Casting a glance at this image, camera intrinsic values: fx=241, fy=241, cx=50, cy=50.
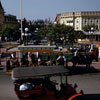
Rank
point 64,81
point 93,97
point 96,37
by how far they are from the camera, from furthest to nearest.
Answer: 1. point 96,37
2. point 93,97
3. point 64,81

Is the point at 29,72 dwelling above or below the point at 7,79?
above

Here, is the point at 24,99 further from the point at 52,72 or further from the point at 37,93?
the point at 52,72

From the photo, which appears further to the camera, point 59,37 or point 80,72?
point 59,37

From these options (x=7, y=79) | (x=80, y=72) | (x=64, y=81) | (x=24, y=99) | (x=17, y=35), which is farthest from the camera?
(x=17, y=35)

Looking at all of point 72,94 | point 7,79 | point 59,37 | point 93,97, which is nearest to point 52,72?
point 72,94

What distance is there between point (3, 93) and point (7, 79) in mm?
3415

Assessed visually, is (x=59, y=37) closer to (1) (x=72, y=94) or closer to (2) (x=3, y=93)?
(2) (x=3, y=93)

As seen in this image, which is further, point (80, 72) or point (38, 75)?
point (80, 72)

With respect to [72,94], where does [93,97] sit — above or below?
below

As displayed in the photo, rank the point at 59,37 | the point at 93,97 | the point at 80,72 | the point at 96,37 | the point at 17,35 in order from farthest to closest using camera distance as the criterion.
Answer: the point at 96,37, the point at 17,35, the point at 59,37, the point at 80,72, the point at 93,97

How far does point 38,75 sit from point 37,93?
1.99ft

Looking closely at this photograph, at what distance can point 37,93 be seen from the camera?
7.88 metres

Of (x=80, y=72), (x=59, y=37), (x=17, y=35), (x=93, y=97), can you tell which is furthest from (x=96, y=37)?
(x=93, y=97)

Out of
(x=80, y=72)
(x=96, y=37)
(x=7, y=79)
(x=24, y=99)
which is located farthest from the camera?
(x=96, y=37)
